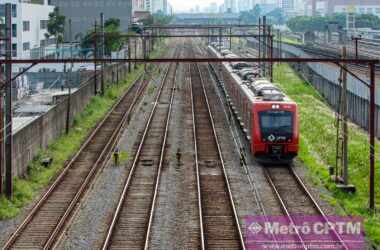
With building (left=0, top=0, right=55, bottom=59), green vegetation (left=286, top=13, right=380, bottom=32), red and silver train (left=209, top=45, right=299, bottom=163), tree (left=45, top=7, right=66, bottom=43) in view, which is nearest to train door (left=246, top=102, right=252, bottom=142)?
red and silver train (left=209, top=45, right=299, bottom=163)

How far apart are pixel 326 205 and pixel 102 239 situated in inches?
254

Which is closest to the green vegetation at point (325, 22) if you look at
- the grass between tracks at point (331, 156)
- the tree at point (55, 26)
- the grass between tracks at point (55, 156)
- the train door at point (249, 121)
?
the tree at point (55, 26)

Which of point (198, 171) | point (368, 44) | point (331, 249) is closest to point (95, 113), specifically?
point (198, 171)

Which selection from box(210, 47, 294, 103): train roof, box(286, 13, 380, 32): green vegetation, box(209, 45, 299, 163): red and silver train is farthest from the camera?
box(286, 13, 380, 32): green vegetation

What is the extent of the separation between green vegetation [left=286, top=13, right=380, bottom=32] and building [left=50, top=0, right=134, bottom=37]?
29.0 meters

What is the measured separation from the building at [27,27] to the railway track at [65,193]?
27.4 metres

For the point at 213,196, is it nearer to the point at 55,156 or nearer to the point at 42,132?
the point at 55,156

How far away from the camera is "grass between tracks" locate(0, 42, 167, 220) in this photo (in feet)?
62.4

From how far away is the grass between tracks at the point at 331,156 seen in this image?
1817cm

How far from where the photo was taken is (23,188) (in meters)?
20.3

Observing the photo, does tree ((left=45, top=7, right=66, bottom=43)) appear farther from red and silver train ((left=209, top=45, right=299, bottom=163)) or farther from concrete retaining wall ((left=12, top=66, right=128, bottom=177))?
red and silver train ((left=209, top=45, right=299, bottom=163))

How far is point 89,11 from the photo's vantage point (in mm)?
97812

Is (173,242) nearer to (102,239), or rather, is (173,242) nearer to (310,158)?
(102,239)

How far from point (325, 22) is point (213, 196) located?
359ft
